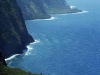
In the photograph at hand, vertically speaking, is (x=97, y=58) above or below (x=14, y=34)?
below

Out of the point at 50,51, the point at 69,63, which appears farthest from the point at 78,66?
the point at 50,51

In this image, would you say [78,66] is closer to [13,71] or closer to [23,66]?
[23,66]

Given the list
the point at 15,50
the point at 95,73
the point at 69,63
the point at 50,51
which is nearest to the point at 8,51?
the point at 15,50

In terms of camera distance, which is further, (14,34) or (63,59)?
(14,34)

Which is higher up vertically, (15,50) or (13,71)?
(13,71)

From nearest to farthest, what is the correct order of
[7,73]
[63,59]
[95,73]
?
[7,73] < [95,73] < [63,59]

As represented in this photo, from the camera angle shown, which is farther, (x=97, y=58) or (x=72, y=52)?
(x=72, y=52)

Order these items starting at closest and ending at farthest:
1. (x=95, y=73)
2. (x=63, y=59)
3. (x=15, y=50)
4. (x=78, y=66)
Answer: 1. (x=95, y=73)
2. (x=78, y=66)
3. (x=63, y=59)
4. (x=15, y=50)

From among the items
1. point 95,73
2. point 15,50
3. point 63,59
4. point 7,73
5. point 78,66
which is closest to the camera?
point 7,73

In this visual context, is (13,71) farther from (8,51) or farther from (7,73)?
(8,51)
